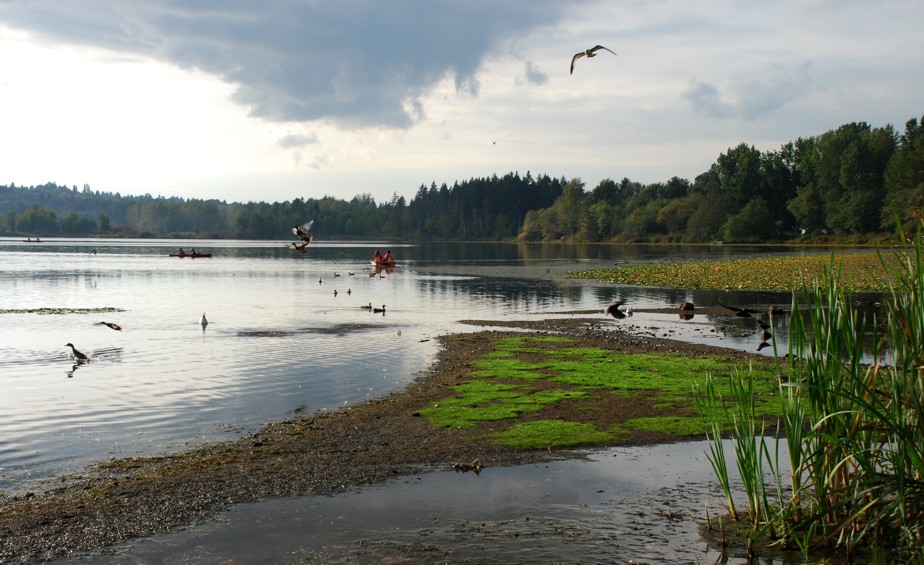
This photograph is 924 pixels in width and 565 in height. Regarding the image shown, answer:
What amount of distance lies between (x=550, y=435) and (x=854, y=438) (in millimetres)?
7650

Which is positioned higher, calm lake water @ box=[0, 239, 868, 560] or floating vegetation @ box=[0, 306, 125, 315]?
floating vegetation @ box=[0, 306, 125, 315]

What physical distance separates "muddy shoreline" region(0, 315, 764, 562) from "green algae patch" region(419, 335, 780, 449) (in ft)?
2.08

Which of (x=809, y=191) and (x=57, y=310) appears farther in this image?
(x=809, y=191)

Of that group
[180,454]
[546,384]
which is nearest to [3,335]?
[180,454]

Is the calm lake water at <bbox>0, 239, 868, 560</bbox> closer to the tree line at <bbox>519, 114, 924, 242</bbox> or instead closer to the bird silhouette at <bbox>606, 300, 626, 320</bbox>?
the bird silhouette at <bbox>606, 300, 626, 320</bbox>

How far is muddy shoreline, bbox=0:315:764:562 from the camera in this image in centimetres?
1153

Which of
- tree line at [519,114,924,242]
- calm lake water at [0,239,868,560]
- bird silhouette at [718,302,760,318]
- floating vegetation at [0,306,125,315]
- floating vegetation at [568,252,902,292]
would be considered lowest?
calm lake water at [0,239,868,560]

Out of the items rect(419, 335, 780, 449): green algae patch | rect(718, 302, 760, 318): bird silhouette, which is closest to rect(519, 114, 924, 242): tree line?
rect(718, 302, 760, 318): bird silhouette

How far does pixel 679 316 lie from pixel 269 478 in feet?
98.0

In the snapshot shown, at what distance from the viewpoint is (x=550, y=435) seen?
16.6 meters

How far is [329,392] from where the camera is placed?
22188 millimetres

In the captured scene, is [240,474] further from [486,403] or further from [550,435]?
[486,403]

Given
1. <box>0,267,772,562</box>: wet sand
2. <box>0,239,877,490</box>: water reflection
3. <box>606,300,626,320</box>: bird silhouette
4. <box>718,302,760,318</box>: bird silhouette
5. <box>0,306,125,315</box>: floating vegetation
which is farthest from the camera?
<box>0,306,125,315</box>: floating vegetation

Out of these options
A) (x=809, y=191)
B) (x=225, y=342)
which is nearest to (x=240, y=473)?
(x=225, y=342)
